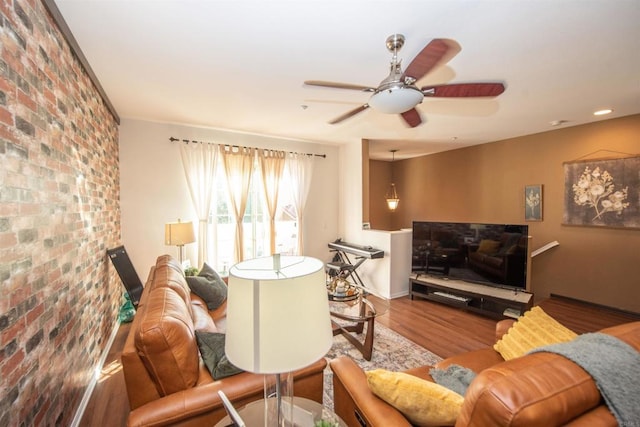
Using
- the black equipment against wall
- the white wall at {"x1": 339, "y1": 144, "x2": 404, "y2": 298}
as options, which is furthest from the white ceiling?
the black equipment against wall

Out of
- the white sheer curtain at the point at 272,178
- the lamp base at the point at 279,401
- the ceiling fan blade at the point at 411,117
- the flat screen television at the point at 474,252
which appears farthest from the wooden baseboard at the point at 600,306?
the lamp base at the point at 279,401

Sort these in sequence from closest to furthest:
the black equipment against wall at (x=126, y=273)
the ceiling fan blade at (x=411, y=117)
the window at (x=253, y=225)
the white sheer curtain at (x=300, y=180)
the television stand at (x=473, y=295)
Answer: the ceiling fan blade at (x=411, y=117)
the black equipment against wall at (x=126, y=273)
the television stand at (x=473, y=295)
the window at (x=253, y=225)
the white sheer curtain at (x=300, y=180)

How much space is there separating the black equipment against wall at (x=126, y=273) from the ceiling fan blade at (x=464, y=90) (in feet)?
10.9

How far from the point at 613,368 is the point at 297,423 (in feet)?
3.64

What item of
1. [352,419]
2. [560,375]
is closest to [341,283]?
[352,419]

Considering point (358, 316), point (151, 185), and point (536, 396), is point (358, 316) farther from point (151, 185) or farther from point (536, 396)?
point (151, 185)

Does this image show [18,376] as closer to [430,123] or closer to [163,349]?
[163,349]

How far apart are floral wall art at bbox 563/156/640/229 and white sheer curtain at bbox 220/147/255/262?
16.0 feet

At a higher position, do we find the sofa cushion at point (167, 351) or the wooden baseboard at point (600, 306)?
the sofa cushion at point (167, 351)

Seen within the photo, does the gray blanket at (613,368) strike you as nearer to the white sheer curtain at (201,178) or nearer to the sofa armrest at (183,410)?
the sofa armrest at (183,410)

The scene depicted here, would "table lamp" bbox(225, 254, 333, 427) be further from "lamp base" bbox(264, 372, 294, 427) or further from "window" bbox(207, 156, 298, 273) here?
"window" bbox(207, 156, 298, 273)

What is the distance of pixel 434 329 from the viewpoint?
10.6 ft

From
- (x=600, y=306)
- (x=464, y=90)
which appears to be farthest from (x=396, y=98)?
(x=600, y=306)

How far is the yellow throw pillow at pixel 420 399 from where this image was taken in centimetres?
106
